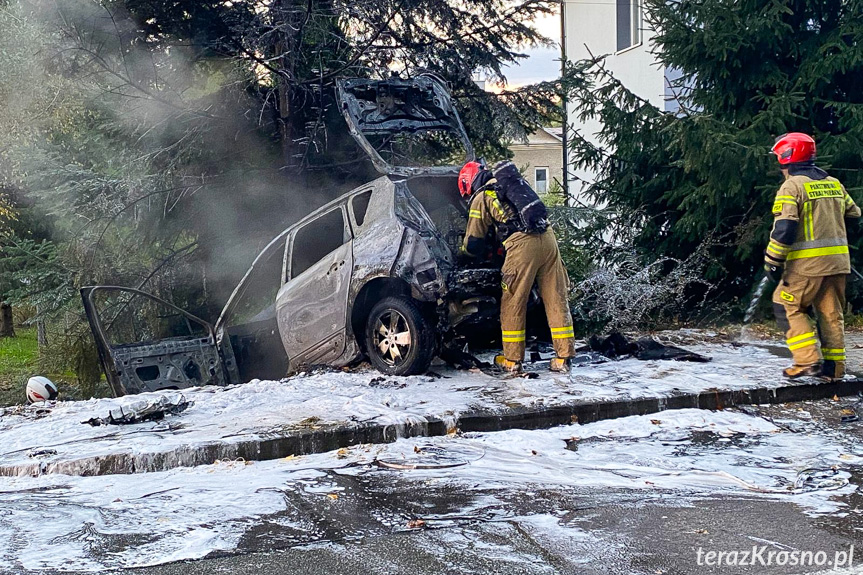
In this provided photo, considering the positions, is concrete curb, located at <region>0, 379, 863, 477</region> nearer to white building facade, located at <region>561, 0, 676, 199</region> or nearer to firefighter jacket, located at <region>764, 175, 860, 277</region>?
firefighter jacket, located at <region>764, 175, 860, 277</region>

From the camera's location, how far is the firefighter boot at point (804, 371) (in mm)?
6605

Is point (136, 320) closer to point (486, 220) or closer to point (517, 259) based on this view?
point (486, 220)

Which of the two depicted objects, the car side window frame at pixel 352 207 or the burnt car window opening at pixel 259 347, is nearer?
the car side window frame at pixel 352 207

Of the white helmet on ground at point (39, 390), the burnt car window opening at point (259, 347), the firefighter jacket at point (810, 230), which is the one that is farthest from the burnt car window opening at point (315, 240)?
the firefighter jacket at point (810, 230)

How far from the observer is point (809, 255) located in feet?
21.2

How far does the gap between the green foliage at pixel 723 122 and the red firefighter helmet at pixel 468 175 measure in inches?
124

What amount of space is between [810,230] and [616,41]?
14.3 metres

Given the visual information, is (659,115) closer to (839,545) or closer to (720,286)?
(720,286)

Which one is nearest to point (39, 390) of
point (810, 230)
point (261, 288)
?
point (261, 288)

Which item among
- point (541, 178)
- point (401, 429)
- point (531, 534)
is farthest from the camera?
point (541, 178)

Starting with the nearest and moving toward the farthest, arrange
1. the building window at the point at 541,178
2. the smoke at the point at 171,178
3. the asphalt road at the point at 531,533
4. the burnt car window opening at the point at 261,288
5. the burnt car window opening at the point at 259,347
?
the asphalt road at the point at 531,533 → the burnt car window opening at the point at 261,288 → the burnt car window opening at the point at 259,347 → the smoke at the point at 171,178 → the building window at the point at 541,178

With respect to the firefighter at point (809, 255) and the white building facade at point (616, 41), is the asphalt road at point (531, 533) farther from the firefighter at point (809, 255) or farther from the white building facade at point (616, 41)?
the white building facade at point (616, 41)

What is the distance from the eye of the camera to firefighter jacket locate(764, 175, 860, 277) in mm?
6426

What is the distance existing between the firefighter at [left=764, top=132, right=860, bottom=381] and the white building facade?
31.7ft
